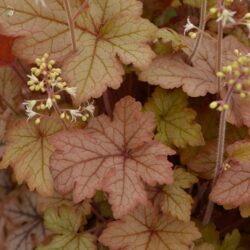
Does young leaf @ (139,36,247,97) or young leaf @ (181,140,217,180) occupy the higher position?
young leaf @ (139,36,247,97)

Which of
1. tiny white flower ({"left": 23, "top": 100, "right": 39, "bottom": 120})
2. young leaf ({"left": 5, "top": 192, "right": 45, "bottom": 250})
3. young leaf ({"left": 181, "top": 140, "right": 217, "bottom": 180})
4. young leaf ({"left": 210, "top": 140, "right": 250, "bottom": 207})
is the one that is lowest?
young leaf ({"left": 5, "top": 192, "right": 45, "bottom": 250})

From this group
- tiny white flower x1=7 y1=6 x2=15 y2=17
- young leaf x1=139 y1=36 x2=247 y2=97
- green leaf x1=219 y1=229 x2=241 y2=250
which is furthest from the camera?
green leaf x1=219 y1=229 x2=241 y2=250

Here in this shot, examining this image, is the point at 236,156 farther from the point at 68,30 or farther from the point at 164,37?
the point at 68,30

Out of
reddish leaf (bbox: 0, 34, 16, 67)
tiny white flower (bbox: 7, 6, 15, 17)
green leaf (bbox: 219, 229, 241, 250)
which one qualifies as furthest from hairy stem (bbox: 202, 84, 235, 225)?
reddish leaf (bbox: 0, 34, 16, 67)

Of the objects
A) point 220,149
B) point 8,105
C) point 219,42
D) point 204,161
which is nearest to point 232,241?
point 204,161

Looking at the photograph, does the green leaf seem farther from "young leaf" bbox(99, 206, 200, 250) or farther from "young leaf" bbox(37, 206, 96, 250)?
"young leaf" bbox(37, 206, 96, 250)

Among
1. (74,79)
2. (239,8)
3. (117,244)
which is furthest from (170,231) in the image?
(239,8)

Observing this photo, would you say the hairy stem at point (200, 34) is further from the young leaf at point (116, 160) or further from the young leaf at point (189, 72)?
the young leaf at point (116, 160)

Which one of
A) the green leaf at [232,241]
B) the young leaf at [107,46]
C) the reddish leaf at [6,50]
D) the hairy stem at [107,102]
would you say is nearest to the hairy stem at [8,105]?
the reddish leaf at [6,50]
